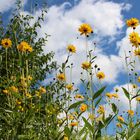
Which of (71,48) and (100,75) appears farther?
(100,75)

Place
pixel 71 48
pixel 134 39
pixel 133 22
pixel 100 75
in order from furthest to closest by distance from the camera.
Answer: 1. pixel 100 75
2. pixel 133 22
3. pixel 71 48
4. pixel 134 39

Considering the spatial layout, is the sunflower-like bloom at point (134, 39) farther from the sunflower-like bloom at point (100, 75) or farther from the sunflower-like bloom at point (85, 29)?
the sunflower-like bloom at point (100, 75)

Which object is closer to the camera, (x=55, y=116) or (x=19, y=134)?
(x=19, y=134)

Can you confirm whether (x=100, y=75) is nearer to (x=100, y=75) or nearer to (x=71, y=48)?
(x=100, y=75)

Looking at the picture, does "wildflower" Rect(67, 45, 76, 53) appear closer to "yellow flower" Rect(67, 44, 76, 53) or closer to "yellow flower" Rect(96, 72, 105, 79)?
"yellow flower" Rect(67, 44, 76, 53)

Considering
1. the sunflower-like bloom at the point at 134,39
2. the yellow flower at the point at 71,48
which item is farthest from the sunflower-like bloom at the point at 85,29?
the sunflower-like bloom at the point at 134,39

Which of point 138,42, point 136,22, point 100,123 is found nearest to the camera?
point 100,123

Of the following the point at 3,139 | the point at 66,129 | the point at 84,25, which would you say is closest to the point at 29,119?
the point at 66,129

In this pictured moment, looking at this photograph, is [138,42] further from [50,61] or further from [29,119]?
[50,61]

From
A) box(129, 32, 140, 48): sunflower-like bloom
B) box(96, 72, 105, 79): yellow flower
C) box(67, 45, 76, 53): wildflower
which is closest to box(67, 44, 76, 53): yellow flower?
box(67, 45, 76, 53): wildflower

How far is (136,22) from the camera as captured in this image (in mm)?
4270

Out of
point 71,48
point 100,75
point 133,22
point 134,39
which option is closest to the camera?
point 134,39

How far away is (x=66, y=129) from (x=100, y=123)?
267 mm

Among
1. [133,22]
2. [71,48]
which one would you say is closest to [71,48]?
[71,48]
